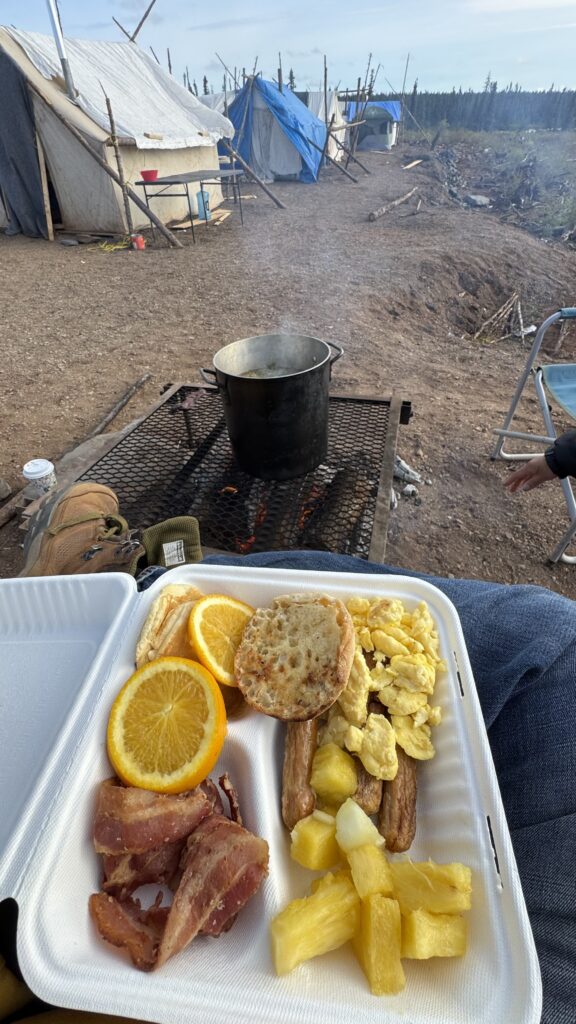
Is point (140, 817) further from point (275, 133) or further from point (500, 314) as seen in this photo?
point (275, 133)

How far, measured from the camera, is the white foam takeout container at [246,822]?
2.23 feet

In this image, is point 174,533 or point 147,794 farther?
point 174,533

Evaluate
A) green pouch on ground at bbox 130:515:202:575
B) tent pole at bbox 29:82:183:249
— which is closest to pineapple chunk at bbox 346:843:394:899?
green pouch on ground at bbox 130:515:202:575

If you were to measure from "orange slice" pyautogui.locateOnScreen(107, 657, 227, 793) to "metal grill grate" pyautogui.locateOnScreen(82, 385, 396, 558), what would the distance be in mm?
1199

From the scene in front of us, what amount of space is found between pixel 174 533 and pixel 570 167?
909 inches

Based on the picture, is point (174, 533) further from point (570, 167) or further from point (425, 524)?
point (570, 167)

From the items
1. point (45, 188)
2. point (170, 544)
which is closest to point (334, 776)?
point (170, 544)

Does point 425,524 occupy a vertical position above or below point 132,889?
below

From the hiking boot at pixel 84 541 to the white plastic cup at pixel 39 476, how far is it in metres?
0.83

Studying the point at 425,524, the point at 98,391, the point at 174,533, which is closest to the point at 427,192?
the point at 98,391

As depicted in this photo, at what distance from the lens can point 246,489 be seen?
250cm

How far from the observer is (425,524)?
3242 mm

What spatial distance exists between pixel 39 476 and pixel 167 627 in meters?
2.15

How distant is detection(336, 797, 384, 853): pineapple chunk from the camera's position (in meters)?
0.84
